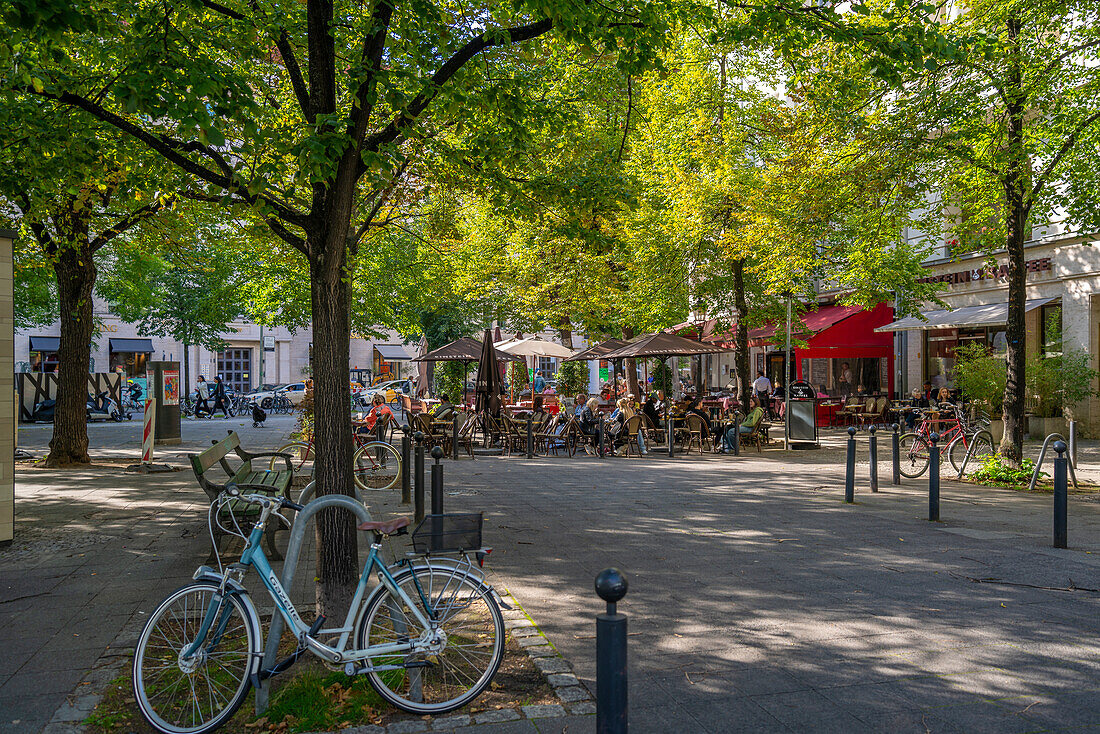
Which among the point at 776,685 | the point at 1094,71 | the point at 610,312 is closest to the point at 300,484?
the point at 776,685

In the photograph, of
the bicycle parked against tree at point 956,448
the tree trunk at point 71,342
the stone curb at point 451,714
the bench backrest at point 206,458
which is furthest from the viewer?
the tree trunk at point 71,342

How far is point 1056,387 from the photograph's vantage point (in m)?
17.2

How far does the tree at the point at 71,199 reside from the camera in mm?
6898

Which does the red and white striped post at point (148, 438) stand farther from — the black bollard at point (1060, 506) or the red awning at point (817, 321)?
the red awning at point (817, 321)

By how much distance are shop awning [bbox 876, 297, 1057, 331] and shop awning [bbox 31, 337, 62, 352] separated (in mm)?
38826

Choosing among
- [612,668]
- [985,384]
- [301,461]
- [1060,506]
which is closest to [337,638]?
[612,668]

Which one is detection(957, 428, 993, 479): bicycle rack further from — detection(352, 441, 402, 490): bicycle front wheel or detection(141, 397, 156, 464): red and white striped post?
detection(141, 397, 156, 464): red and white striped post

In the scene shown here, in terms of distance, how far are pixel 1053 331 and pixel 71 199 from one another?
20.1 meters

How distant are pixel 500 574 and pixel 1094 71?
10590 mm

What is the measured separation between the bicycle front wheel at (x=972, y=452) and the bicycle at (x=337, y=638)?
416 inches

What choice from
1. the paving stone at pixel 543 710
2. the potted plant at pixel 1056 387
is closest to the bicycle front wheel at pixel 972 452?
the potted plant at pixel 1056 387

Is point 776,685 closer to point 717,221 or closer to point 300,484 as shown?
point 300,484

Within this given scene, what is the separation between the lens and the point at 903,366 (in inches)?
1000

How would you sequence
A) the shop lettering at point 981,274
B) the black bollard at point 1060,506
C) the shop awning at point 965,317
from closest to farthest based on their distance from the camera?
1. the black bollard at point 1060,506
2. the shop lettering at point 981,274
3. the shop awning at point 965,317
